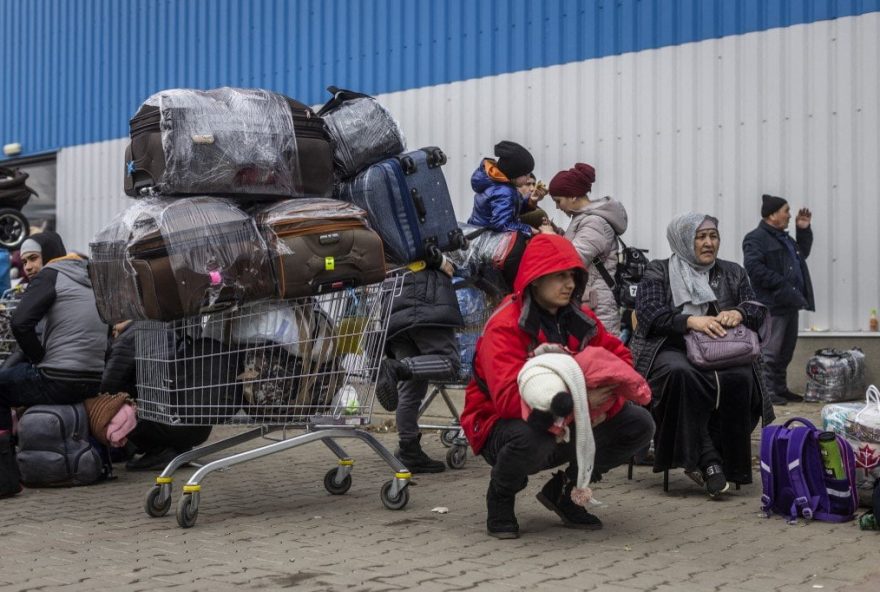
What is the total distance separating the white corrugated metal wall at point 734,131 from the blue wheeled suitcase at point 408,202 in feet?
15.5

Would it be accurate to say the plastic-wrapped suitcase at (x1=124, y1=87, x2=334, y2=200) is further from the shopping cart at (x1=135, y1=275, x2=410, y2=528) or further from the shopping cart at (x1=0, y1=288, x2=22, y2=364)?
the shopping cart at (x1=0, y1=288, x2=22, y2=364)

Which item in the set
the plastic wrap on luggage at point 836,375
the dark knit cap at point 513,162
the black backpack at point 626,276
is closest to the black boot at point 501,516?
the black backpack at point 626,276

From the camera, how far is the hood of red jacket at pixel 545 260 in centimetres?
548

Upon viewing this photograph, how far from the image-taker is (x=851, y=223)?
10.3 meters

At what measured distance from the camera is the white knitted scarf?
5.18 metres

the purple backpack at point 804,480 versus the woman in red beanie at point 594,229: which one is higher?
the woman in red beanie at point 594,229

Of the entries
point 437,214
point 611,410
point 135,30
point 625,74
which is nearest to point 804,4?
point 625,74

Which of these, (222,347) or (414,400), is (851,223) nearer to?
(414,400)

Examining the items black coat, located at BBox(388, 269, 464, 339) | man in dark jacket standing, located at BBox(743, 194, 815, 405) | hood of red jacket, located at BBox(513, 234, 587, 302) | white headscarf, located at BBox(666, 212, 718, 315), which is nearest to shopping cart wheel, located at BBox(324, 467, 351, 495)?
black coat, located at BBox(388, 269, 464, 339)

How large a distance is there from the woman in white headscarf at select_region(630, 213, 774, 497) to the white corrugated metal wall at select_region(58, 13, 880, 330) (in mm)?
3797

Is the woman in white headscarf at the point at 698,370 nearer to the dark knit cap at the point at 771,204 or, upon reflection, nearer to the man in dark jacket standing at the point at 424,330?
the man in dark jacket standing at the point at 424,330

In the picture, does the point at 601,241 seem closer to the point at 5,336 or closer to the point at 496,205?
the point at 496,205

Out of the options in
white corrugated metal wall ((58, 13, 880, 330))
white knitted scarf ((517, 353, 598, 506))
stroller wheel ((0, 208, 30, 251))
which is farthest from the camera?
stroller wheel ((0, 208, 30, 251))

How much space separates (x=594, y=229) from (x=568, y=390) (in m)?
2.93
